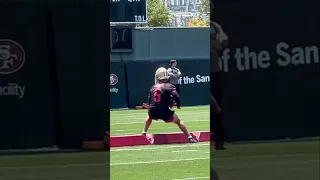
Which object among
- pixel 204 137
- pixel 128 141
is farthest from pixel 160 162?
pixel 204 137

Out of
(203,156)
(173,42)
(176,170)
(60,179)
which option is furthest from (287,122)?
(173,42)

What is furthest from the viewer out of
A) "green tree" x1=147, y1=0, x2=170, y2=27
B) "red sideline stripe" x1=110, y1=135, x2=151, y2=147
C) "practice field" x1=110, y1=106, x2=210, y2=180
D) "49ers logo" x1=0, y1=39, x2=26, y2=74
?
"green tree" x1=147, y1=0, x2=170, y2=27

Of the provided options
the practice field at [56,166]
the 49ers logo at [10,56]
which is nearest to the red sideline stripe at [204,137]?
the practice field at [56,166]

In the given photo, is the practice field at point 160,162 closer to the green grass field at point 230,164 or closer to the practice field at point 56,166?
the green grass field at point 230,164

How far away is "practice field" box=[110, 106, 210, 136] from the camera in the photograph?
1412 cm

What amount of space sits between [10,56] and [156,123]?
1326 centimetres

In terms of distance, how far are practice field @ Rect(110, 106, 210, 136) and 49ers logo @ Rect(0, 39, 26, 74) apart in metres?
9.47

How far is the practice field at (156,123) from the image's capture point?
1412 centimetres

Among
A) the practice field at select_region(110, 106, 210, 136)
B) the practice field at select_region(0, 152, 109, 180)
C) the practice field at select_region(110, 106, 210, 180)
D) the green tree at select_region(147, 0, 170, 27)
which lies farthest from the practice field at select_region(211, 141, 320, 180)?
the green tree at select_region(147, 0, 170, 27)

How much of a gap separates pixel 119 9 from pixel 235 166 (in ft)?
58.2

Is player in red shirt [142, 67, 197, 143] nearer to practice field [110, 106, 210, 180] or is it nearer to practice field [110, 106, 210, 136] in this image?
practice field [110, 106, 210, 180]

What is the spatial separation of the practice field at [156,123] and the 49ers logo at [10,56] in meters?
9.47

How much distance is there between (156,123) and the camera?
1675cm

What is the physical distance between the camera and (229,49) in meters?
3.72
